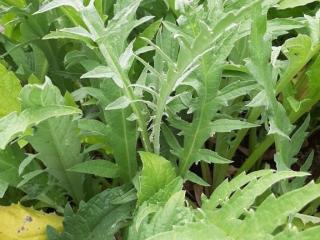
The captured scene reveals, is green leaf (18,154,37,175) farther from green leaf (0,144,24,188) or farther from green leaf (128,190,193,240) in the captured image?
green leaf (128,190,193,240)

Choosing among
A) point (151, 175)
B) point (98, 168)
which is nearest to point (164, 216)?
point (151, 175)

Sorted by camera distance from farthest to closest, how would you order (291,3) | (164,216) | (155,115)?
(291,3), (155,115), (164,216)

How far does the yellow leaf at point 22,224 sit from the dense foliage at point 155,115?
14mm

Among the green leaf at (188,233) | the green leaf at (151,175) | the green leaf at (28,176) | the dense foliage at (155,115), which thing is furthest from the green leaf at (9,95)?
the green leaf at (188,233)

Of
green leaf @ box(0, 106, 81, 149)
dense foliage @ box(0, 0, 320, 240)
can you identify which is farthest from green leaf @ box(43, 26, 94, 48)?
green leaf @ box(0, 106, 81, 149)

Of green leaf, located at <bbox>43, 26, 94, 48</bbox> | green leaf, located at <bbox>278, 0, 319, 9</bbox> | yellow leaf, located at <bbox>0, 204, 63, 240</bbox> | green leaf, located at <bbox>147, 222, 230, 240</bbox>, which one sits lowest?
yellow leaf, located at <bbox>0, 204, 63, 240</bbox>

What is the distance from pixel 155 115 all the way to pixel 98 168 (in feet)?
0.41

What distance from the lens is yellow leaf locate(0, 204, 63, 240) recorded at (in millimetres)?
1011

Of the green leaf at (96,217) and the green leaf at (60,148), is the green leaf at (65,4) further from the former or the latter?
the green leaf at (96,217)

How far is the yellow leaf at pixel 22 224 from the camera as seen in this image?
1.01 metres

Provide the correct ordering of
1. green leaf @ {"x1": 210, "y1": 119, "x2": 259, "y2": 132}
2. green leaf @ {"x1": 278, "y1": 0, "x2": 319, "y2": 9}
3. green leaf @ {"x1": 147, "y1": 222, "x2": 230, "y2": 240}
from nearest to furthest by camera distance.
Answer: green leaf @ {"x1": 147, "y1": 222, "x2": 230, "y2": 240} → green leaf @ {"x1": 210, "y1": 119, "x2": 259, "y2": 132} → green leaf @ {"x1": 278, "y1": 0, "x2": 319, "y2": 9}

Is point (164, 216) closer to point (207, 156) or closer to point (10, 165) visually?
point (207, 156)

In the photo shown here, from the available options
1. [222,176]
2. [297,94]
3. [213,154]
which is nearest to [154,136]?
[213,154]

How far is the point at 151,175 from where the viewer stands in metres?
0.90
